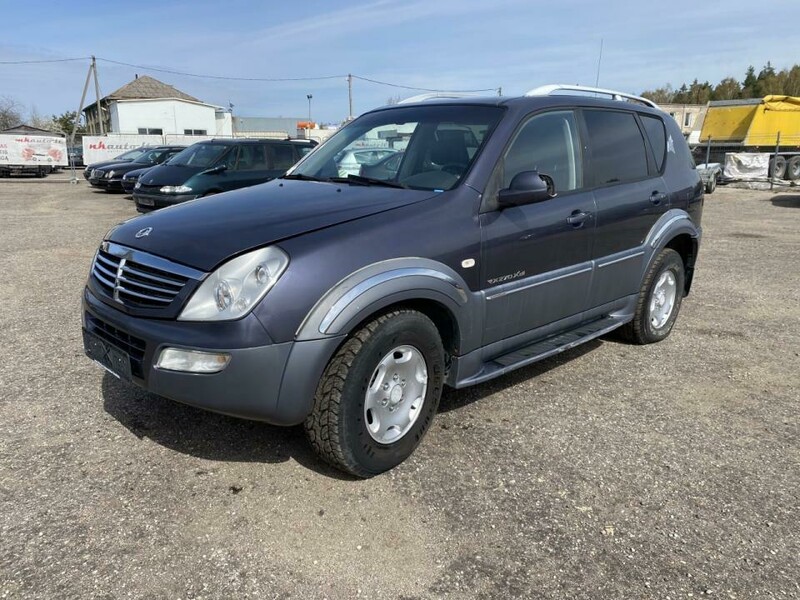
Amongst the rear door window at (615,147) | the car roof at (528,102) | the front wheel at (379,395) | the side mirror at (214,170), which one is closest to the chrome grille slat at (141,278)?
the front wheel at (379,395)

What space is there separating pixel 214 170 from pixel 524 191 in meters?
9.39

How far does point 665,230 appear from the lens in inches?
188

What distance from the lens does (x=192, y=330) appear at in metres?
2.64

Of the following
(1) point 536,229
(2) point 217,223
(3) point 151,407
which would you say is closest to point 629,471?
(1) point 536,229

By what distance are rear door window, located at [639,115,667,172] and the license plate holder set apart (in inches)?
161

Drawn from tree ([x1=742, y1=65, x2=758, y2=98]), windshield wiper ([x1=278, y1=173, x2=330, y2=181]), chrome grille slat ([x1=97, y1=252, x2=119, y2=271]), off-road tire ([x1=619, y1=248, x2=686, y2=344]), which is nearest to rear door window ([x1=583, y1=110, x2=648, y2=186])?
off-road tire ([x1=619, y1=248, x2=686, y2=344])

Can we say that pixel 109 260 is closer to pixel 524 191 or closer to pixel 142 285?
pixel 142 285

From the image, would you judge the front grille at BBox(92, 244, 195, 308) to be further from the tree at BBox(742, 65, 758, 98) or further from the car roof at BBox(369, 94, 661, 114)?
the tree at BBox(742, 65, 758, 98)

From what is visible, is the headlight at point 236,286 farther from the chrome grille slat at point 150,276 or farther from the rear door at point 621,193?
the rear door at point 621,193

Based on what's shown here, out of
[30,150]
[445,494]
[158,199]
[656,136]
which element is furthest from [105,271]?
[30,150]

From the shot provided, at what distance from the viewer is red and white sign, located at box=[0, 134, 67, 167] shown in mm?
27156

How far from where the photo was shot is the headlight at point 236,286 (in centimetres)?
261

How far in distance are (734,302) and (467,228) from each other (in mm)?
4648

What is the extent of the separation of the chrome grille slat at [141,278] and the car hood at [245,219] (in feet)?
0.14
